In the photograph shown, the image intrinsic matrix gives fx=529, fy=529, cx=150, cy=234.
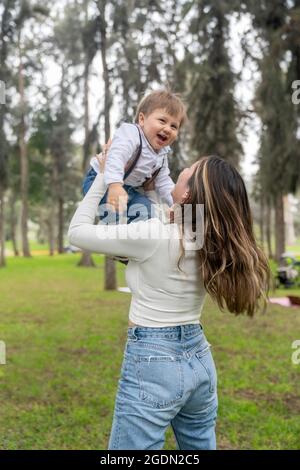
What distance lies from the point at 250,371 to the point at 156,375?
16.3ft

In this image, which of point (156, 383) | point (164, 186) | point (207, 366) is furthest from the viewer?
point (164, 186)

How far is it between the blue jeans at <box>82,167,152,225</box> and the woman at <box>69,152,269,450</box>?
0.14 m

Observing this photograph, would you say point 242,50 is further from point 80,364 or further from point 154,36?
point 80,364

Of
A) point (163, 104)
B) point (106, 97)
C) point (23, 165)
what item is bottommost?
point (163, 104)

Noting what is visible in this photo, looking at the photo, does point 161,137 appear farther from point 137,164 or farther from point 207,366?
point 207,366

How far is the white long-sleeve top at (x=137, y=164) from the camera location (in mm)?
1956

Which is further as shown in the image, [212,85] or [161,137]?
[212,85]

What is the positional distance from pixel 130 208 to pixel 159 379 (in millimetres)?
713

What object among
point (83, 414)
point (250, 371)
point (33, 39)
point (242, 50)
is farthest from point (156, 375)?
point (33, 39)

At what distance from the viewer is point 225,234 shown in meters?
1.85

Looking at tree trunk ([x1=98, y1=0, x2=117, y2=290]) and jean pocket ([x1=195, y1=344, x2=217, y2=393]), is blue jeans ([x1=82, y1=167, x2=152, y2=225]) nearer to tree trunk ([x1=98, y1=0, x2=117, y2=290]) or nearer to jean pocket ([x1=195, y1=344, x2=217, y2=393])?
jean pocket ([x1=195, y1=344, x2=217, y2=393])

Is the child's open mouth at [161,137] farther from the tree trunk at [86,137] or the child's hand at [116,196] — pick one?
the tree trunk at [86,137]

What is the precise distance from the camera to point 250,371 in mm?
6465

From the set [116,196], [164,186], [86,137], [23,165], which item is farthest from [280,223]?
[116,196]
